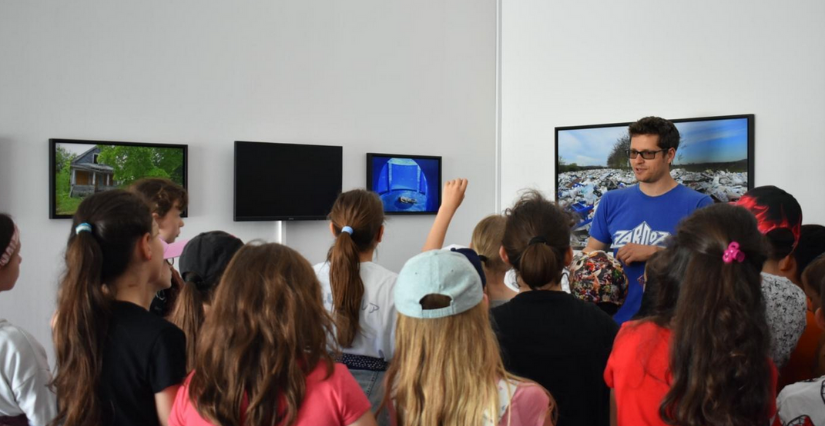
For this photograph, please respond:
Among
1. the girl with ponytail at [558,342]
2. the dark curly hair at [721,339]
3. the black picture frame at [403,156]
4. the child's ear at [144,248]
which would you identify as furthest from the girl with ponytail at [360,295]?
the black picture frame at [403,156]

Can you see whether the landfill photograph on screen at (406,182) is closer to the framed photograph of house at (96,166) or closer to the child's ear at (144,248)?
the framed photograph of house at (96,166)

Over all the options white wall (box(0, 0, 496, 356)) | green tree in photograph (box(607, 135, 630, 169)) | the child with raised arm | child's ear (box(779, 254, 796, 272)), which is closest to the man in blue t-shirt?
child's ear (box(779, 254, 796, 272))

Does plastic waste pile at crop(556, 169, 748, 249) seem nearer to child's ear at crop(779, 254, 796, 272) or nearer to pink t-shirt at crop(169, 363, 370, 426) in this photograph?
child's ear at crop(779, 254, 796, 272)

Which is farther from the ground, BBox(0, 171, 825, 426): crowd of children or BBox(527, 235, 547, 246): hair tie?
BBox(527, 235, 547, 246): hair tie

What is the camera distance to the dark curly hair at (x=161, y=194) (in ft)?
9.03

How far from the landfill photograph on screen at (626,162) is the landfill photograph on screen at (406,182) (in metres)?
1.23

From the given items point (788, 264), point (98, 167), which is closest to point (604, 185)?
point (788, 264)

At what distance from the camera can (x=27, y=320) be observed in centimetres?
439

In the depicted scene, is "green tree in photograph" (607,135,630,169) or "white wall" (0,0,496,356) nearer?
"white wall" (0,0,496,356)

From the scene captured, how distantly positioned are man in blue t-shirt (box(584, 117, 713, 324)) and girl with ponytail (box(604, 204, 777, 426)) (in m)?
1.52

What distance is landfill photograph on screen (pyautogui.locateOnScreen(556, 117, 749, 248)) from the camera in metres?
4.92

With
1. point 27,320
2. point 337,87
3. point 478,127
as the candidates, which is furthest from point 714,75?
point 27,320

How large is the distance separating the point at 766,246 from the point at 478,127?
5.26m

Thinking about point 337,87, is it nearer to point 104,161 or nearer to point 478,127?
point 478,127
